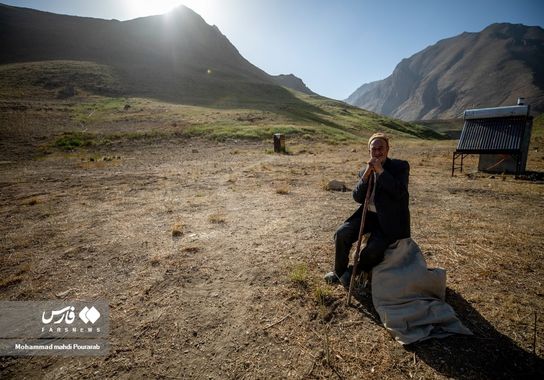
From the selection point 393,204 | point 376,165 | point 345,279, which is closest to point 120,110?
point 345,279

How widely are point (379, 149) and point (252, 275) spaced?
3180mm

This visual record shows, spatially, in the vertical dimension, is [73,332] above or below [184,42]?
below

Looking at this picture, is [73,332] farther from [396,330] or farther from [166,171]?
[166,171]

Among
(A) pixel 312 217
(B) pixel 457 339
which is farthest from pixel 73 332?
(A) pixel 312 217

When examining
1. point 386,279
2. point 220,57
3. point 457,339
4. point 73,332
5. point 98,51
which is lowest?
point 73,332

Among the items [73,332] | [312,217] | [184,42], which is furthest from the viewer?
[184,42]

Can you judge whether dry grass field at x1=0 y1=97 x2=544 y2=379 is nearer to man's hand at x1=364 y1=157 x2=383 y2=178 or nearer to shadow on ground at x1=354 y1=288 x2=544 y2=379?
shadow on ground at x1=354 y1=288 x2=544 y2=379

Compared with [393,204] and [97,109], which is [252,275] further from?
[97,109]

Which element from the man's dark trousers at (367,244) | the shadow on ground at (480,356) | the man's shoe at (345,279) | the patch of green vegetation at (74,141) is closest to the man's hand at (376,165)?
the man's dark trousers at (367,244)

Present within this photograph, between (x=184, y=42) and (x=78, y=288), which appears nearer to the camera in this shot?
(x=78, y=288)

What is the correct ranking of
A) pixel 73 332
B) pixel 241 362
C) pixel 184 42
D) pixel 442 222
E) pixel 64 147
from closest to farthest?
pixel 241 362, pixel 73 332, pixel 442 222, pixel 64 147, pixel 184 42

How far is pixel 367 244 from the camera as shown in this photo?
14.4 ft

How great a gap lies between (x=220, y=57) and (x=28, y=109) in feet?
319

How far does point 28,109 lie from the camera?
30.7 metres
